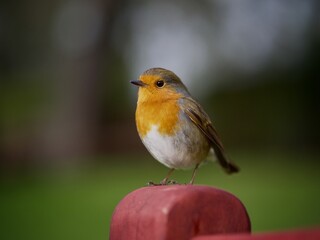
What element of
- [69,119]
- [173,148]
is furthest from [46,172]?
[173,148]

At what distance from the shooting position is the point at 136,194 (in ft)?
5.60

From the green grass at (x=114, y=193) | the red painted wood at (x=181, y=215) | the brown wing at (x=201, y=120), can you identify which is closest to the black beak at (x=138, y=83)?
the brown wing at (x=201, y=120)

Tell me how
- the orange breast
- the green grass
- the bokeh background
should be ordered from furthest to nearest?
the bokeh background → the green grass → the orange breast

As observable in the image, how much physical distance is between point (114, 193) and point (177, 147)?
601cm

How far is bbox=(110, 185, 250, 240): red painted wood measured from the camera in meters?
1.52

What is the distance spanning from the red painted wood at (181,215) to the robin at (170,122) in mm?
1780

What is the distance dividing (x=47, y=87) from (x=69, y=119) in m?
3.98

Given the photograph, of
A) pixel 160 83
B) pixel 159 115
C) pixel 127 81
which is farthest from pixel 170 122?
pixel 127 81

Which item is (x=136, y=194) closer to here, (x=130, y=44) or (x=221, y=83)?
(x=130, y=44)

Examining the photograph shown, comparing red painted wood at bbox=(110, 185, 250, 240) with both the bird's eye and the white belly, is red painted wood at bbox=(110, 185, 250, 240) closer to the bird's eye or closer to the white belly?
the white belly

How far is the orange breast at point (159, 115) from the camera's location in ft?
11.2

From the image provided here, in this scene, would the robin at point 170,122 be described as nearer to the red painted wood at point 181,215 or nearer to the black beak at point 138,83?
the black beak at point 138,83

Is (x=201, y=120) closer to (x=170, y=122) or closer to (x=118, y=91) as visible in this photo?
(x=170, y=122)

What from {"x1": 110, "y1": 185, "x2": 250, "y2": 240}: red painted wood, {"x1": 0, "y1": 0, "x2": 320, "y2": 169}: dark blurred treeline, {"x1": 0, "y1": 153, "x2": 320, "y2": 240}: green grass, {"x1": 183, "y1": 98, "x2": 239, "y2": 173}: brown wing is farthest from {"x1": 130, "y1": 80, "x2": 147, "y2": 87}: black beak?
{"x1": 0, "y1": 0, "x2": 320, "y2": 169}: dark blurred treeline
